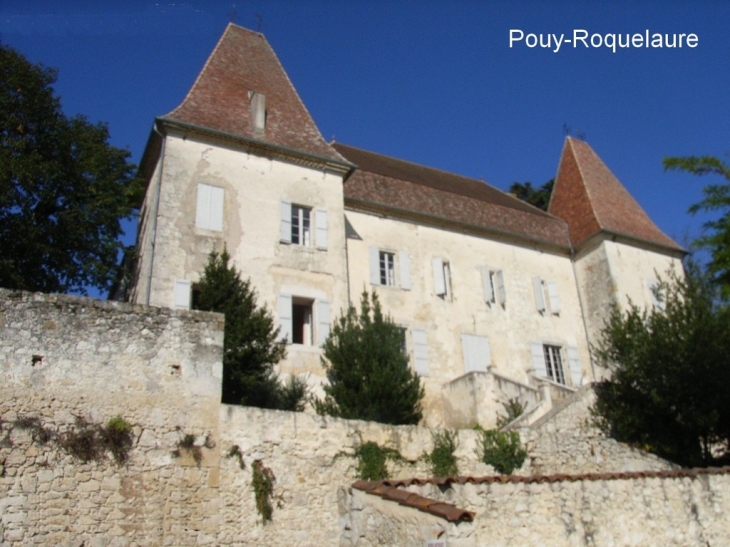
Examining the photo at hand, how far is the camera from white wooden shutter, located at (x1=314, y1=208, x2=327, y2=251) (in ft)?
51.8

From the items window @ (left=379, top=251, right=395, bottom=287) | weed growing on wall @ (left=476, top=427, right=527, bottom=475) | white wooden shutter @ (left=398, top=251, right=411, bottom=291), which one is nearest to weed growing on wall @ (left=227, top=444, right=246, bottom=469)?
weed growing on wall @ (left=476, top=427, right=527, bottom=475)

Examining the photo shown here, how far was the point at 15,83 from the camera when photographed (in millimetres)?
15180

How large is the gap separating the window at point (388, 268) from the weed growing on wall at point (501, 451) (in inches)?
260

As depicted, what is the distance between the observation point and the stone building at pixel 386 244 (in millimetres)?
14727

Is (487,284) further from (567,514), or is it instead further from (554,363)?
(567,514)

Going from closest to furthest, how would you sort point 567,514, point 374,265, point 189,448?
point 567,514 < point 189,448 < point 374,265

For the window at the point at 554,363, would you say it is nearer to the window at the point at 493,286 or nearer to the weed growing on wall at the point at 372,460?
the window at the point at 493,286

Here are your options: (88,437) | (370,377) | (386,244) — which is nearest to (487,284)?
(386,244)

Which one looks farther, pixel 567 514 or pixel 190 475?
pixel 190 475

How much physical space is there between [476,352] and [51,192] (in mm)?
11491

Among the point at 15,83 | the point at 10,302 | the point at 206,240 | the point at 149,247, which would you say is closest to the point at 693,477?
the point at 10,302

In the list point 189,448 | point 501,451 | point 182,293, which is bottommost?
point 501,451

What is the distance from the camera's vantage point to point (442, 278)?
18.2m

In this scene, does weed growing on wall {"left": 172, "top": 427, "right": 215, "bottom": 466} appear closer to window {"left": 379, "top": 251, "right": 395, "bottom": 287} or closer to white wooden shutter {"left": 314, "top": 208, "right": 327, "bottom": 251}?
white wooden shutter {"left": 314, "top": 208, "right": 327, "bottom": 251}
